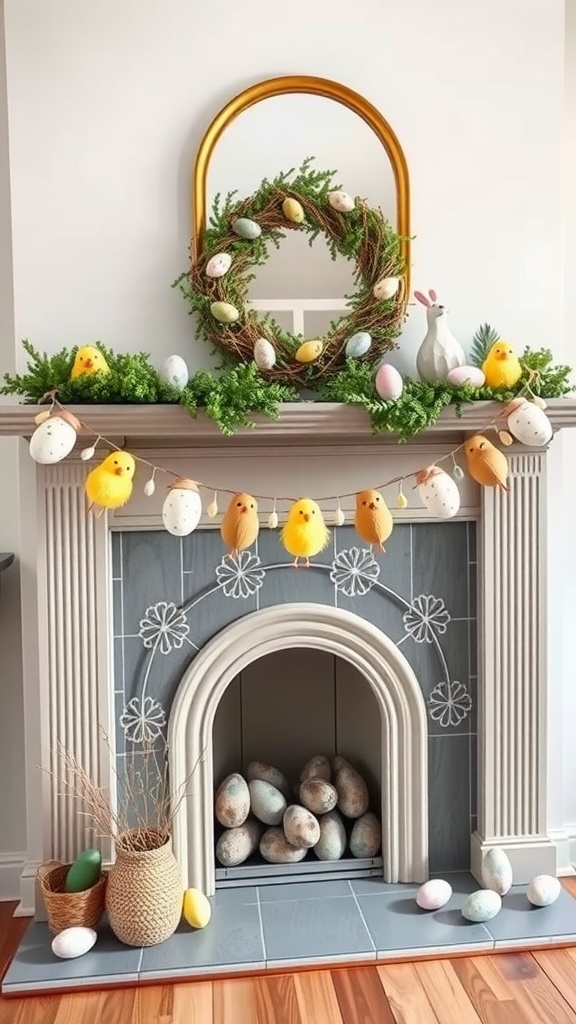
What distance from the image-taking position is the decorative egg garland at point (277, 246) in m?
2.18

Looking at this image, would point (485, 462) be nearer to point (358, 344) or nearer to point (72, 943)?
point (358, 344)

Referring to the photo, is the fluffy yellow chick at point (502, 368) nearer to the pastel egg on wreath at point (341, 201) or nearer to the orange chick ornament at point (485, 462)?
the orange chick ornament at point (485, 462)

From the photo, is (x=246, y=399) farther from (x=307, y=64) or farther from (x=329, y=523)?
(x=307, y=64)

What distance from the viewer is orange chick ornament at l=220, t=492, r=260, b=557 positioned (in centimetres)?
205

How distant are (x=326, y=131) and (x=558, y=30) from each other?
650 mm

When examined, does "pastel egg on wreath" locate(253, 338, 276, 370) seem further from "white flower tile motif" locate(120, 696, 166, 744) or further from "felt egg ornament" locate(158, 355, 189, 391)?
"white flower tile motif" locate(120, 696, 166, 744)

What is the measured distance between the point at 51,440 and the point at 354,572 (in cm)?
84

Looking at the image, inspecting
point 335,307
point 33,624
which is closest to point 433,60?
point 335,307

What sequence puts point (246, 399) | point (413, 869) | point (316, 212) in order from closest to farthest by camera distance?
point (246, 399) → point (316, 212) → point (413, 869)

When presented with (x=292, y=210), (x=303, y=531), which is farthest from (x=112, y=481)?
(x=292, y=210)

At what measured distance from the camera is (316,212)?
2217 mm

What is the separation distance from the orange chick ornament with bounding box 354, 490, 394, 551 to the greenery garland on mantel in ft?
0.57

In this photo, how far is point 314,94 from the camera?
2246 mm

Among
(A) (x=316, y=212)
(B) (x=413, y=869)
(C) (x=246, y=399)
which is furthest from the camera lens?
(B) (x=413, y=869)
